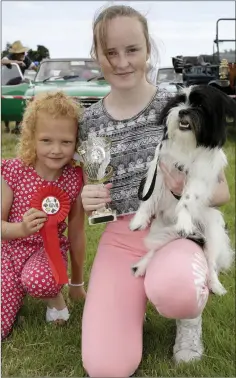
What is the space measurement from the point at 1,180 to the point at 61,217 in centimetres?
37

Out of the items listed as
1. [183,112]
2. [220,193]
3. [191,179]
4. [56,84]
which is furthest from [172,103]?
[56,84]

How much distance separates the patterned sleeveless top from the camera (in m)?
2.58

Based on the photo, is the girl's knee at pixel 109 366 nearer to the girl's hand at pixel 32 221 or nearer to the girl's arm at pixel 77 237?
the girl's hand at pixel 32 221

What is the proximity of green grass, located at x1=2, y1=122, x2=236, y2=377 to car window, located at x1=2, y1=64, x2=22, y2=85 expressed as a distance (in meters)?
8.67

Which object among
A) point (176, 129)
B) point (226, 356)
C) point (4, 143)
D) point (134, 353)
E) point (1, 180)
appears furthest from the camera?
point (4, 143)

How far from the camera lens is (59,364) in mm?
2512

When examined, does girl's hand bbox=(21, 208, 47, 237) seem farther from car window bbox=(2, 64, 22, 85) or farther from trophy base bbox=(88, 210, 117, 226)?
car window bbox=(2, 64, 22, 85)

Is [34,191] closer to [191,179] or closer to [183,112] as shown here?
[191,179]

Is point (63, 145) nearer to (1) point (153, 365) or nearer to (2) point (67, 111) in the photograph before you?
(2) point (67, 111)

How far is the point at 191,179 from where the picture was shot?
2371 millimetres

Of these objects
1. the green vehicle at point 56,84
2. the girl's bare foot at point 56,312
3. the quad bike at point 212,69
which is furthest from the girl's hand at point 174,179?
the green vehicle at point 56,84

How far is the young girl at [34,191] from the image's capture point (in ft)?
8.78

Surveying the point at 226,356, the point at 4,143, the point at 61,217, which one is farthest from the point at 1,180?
the point at 4,143

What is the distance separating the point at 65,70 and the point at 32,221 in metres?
7.84
